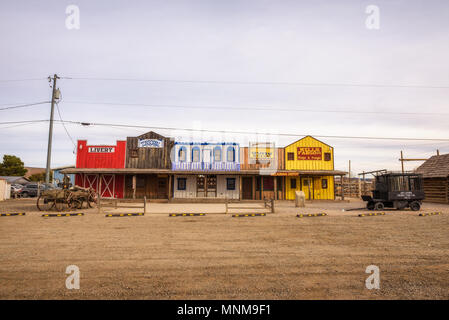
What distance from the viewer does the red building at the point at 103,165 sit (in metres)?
24.0

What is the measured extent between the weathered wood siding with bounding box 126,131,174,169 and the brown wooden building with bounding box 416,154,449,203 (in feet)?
79.7

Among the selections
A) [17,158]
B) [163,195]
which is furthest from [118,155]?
[17,158]

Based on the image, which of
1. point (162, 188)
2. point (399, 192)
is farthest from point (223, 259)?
point (162, 188)

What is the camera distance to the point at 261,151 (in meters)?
25.6

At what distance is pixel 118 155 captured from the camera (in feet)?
80.4

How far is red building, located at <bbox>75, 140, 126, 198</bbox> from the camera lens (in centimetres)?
2403

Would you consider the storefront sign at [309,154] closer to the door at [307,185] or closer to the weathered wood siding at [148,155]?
the door at [307,185]

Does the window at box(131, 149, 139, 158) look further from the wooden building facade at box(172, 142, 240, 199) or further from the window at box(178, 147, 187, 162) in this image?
the window at box(178, 147, 187, 162)

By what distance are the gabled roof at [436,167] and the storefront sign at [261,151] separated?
14050 millimetres

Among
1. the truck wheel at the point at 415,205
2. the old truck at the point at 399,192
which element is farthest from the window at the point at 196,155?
the truck wheel at the point at 415,205

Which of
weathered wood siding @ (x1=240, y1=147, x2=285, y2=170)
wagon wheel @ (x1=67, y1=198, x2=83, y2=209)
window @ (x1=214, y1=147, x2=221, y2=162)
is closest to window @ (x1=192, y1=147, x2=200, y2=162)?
window @ (x1=214, y1=147, x2=221, y2=162)

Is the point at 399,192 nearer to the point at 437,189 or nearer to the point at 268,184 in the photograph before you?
the point at 437,189
